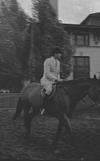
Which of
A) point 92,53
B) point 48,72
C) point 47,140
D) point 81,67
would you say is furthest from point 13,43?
point 47,140

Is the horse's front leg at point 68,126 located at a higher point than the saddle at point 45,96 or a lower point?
lower

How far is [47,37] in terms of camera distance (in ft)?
49.2

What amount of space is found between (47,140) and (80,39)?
1575 centimetres

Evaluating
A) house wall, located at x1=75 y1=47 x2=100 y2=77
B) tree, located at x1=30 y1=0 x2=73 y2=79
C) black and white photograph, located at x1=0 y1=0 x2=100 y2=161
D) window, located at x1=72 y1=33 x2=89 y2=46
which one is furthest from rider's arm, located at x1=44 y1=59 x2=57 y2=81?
window, located at x1=72 y1=33 x2=89 y2=46

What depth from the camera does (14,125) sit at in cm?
809

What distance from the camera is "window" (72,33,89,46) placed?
70.8 ft

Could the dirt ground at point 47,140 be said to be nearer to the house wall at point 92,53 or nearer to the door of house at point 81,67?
the door of house at point 81,67

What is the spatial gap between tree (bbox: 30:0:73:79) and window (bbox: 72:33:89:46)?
4149 mm

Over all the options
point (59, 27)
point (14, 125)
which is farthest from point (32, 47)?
point (14, 125)

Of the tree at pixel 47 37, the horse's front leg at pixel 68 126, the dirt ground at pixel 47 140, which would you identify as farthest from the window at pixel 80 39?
the horse's front leg at pixel 68 126

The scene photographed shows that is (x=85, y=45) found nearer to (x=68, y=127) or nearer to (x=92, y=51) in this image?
(x=92, y=51)

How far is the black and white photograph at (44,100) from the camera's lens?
21.2 ft

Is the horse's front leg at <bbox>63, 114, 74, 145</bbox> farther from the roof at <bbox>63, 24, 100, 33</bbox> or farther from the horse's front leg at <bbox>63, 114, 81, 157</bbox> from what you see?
the roof at <bbox>63, 24, 100, 33</bbox>

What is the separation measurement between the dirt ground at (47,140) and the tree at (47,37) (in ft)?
15.1
